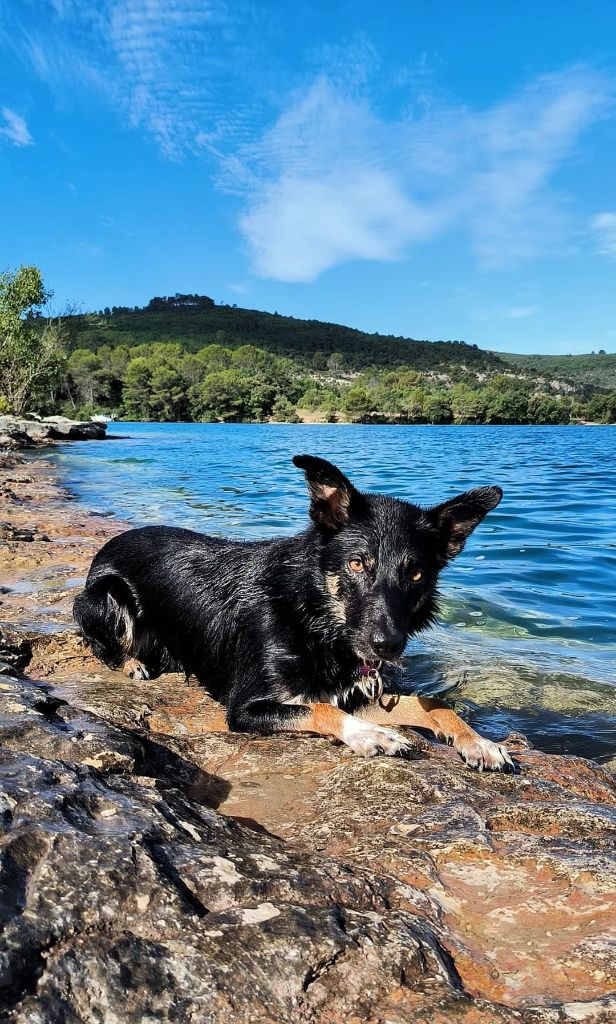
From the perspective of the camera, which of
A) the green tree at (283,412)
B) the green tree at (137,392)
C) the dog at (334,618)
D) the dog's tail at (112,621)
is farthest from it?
the green tree at (137,392)

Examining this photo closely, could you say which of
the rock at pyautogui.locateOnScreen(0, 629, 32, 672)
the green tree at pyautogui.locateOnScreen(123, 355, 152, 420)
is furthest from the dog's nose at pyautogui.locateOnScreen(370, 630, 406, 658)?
the green tree at pyautogui.locateOnScreen(123, 355, 152, 420)

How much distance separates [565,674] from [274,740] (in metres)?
3.53

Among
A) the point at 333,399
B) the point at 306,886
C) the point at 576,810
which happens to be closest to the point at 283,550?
the point at 576,810

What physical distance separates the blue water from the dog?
1.41 metres

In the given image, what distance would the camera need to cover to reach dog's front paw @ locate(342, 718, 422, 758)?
3.68 m

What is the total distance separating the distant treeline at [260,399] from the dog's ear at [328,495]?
97249 mm

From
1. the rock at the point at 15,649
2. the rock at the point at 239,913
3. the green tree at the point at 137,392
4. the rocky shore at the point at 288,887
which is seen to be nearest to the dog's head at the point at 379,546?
the rocky shore at the point at 288,887

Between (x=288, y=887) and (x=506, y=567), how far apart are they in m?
9.67

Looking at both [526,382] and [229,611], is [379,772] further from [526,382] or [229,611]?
[526,382]

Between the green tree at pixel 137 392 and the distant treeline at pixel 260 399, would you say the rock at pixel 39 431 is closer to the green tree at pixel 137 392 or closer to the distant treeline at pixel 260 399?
the distant treeline at pixel 260 399

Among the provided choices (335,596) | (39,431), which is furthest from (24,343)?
(335,596)

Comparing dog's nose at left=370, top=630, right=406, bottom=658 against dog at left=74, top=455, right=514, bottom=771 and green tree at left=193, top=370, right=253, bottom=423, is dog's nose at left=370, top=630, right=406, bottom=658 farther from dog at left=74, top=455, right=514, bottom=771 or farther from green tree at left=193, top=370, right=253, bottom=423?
green tree at left=193, top=370, right=253, bottom=423

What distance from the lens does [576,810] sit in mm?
3049

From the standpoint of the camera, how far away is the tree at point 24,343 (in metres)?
49.2
